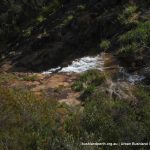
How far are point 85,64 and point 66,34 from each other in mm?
4527

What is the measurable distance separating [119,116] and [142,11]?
7.09 metres

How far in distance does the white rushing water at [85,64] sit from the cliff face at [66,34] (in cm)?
81

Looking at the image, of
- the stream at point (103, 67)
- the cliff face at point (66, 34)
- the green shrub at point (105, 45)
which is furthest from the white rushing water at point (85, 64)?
the cliff face at point (66, 34)

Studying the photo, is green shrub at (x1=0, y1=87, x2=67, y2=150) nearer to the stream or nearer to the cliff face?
the stream

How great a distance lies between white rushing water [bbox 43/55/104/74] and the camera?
1245cm

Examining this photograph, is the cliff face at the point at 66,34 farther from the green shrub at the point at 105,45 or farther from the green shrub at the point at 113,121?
the green shrub at the point at 113,121

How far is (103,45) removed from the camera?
13.8m

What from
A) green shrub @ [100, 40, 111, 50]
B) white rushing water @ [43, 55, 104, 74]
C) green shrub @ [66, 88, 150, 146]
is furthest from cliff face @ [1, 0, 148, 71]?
green shrub @ [66, 88, 150, 146]

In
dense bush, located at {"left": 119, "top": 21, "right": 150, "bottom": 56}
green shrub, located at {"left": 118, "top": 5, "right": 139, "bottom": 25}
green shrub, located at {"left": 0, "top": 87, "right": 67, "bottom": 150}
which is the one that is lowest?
green shrub, located at {"left": 0, "top": 87, "right": 67, "bottom": 150}

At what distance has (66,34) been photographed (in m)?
17.1

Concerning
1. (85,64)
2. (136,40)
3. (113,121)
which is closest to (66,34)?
(85,64)

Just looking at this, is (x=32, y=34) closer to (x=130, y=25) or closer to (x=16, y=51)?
(x=16, y=51)

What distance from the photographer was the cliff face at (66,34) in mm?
15352

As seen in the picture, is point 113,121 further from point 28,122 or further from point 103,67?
point 103,67
